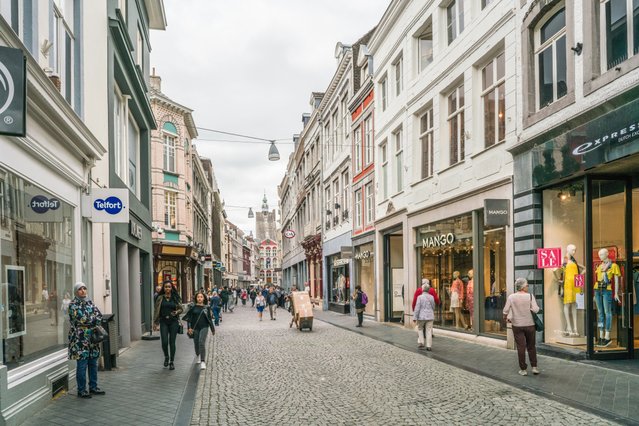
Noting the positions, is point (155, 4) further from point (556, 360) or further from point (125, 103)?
point (556, 360)

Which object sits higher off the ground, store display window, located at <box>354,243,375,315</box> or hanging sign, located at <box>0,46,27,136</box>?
hanging sign, located at <box>0,46,27,136</box>

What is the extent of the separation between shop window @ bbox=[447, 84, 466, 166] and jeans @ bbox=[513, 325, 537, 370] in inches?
283

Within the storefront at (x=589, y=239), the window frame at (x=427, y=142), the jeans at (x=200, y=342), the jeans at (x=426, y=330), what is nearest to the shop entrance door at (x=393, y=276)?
the window frame at (x=427, y=142)

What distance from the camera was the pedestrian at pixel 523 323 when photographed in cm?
986

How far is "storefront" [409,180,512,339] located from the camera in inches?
552

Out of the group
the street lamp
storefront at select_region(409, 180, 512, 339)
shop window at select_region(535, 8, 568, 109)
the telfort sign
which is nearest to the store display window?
the street lamp

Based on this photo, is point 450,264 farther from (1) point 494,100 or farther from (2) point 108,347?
(2) point 108,347

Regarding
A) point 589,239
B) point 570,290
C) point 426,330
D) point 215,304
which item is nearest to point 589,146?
point 589,239

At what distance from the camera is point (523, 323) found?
10016mm

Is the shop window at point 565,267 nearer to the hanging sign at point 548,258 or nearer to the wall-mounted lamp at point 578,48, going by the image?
the hanging sign at point 548,258

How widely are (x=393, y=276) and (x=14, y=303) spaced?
1759cm

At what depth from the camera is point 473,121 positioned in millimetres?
15570

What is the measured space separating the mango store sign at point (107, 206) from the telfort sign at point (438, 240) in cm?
965

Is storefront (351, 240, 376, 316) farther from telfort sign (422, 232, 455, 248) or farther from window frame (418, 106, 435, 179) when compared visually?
window frame (418, 106, 435, 179)
